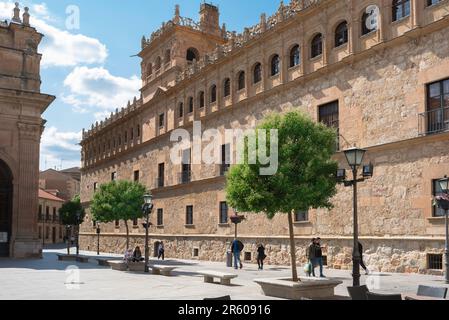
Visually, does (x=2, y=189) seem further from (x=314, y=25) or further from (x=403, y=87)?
(x=403, y=87)

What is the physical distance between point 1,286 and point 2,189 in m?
16.3

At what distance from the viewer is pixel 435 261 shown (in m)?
17.7

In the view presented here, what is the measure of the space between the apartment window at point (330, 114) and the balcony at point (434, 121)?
4375 millimetres

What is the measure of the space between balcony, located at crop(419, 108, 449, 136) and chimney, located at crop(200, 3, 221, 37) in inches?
907

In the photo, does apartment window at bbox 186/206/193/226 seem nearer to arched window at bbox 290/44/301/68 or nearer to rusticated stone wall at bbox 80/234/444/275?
rusticated stone wall at bbox 80/234/444/275

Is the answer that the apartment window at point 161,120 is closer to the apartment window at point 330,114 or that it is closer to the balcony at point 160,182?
the balcony at point 160,182

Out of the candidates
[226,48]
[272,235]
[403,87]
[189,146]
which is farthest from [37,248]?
[403,87]

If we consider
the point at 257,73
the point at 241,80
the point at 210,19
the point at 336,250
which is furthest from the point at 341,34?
the point at 210,19

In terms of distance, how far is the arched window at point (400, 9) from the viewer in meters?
19.7

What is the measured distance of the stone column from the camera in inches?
1152

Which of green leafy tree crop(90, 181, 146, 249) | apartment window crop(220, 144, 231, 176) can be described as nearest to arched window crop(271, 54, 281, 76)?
apartment window crop(220, 144, 231, 176)

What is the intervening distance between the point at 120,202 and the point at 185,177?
453 cm

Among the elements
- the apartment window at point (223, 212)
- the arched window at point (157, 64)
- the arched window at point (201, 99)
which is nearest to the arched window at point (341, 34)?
the apartment window at point (223, 212)

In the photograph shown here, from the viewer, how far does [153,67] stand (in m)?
41.0
